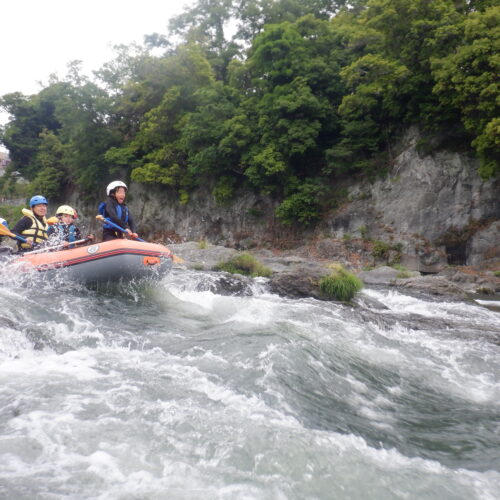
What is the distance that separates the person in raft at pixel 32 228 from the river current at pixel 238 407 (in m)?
1.87

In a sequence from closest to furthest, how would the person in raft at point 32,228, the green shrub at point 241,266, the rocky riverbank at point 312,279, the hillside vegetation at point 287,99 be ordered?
the person in raft at point 32,228, the rocky riverbank at point 312,279, the green shrub at point 241,266, the hillside vegetation at point 287,99

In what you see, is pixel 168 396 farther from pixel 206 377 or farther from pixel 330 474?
pixel 330 474

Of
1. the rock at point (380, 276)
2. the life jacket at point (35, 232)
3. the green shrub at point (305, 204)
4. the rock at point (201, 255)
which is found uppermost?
the green shrub at point (305, 204)

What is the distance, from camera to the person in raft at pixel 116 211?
25.9 feet

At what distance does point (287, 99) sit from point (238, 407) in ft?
59.2

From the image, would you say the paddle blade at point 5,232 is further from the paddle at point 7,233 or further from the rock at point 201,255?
the rock at point 201,255

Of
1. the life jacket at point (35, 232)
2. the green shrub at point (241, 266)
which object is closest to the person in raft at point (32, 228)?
the life jacket at point (35, 232)

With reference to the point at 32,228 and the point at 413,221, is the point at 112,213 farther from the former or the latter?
the point at 413,221

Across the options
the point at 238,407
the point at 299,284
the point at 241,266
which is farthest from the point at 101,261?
the point at 241,266

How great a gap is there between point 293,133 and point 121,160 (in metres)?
12.8

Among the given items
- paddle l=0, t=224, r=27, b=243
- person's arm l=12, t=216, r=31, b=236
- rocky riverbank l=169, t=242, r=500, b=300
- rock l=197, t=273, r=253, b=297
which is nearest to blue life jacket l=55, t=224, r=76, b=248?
person's arm l=12, t=216, r=31, b=236

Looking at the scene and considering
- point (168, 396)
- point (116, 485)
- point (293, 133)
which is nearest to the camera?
point (116, 485)

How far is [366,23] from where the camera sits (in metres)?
18.0

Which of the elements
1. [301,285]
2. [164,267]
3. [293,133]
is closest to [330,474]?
[164,267]
